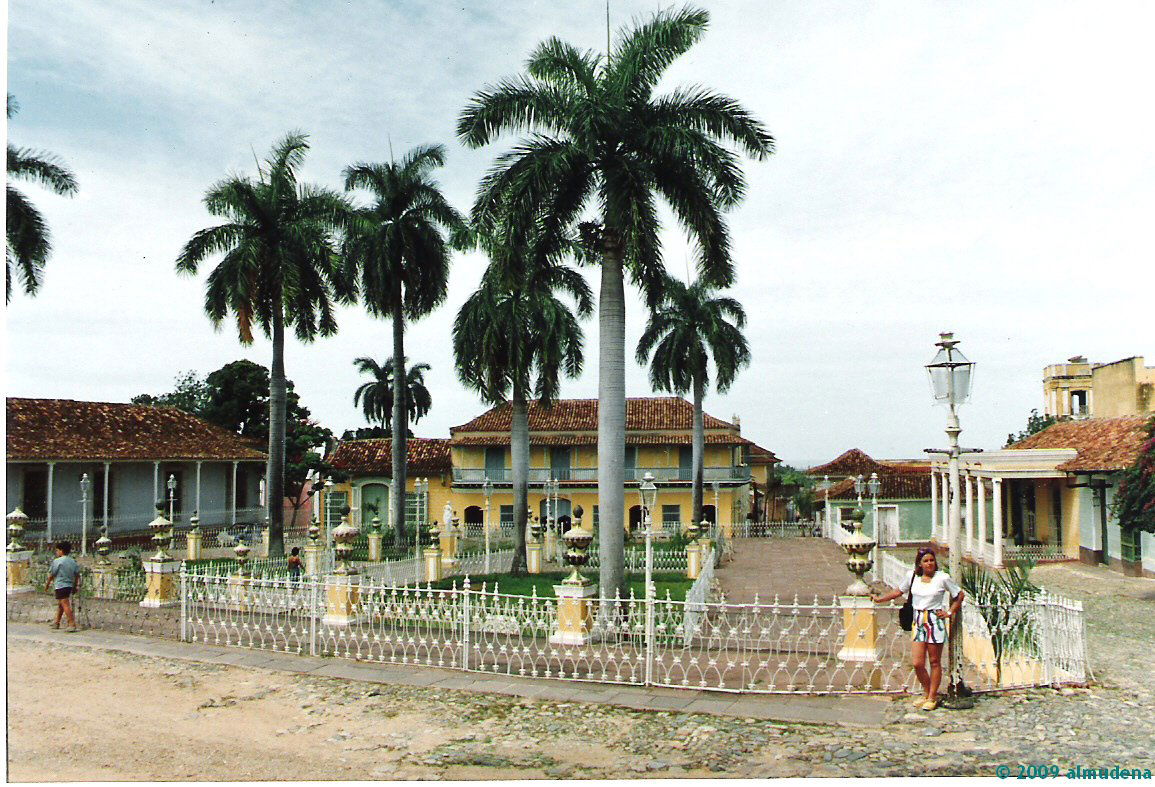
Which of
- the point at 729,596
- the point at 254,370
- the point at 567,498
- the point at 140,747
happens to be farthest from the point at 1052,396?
the point at 140,747

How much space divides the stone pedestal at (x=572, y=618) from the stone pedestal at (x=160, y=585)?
7768 mm

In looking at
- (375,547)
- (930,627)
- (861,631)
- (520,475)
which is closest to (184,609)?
(861,631)

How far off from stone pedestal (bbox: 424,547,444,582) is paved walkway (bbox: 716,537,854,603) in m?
6.54

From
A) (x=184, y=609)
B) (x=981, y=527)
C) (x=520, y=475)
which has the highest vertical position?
(x=520, y=475)

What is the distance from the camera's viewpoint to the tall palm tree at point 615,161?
13188 millimetres

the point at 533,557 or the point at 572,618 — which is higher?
the point at 572,618

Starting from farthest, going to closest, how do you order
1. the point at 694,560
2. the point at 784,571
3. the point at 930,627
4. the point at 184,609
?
the point at 784,571
the point at 694,560
the point at 184,609
the point at 930,627

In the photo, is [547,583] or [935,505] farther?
[935,505]

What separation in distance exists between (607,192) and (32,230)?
16516mm

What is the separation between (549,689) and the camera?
9312 millimetres

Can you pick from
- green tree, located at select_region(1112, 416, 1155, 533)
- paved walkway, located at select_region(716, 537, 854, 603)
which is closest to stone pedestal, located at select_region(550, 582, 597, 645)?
paved walkway, located at select_region(716, 537, 854, 603)

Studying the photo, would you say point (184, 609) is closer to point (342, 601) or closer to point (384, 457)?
point (342, 601)

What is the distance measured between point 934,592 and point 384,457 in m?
37.2

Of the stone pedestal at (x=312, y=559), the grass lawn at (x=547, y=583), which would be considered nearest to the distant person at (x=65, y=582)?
the stone pedestal at (x=312, y=559)
